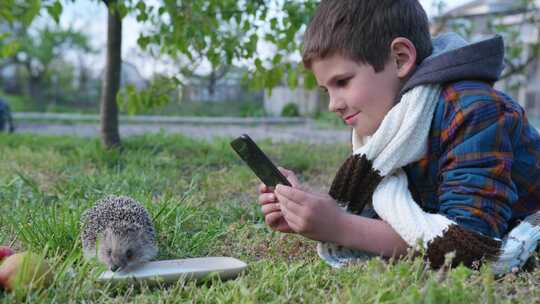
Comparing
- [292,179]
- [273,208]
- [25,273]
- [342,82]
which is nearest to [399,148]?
[342,82]

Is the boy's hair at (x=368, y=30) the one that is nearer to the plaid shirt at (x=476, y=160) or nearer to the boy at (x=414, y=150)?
the boy at (x=414, y=150)

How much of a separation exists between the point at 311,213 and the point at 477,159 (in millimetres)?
640

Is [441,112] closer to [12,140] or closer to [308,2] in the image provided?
[308,2]

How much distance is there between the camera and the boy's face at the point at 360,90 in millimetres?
2258

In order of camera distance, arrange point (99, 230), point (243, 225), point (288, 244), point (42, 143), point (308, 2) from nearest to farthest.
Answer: point (99, 230), point (288, 244), point (243, 225), point (308, 2), point (42, 143)

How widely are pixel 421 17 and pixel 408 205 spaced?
879mm

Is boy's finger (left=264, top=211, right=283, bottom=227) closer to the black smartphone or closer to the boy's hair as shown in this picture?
the black smartphone

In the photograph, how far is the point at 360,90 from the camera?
2.25 metres

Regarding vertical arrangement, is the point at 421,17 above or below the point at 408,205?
above

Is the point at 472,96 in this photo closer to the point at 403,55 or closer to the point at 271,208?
the point at 403,55

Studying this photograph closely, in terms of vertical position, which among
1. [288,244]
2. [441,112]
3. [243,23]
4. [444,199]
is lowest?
[288,244]

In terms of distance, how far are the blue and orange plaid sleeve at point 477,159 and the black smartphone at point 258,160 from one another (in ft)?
2.16

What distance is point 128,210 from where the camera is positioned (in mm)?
2463

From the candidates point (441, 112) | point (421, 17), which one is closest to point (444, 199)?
point (441, 112)
